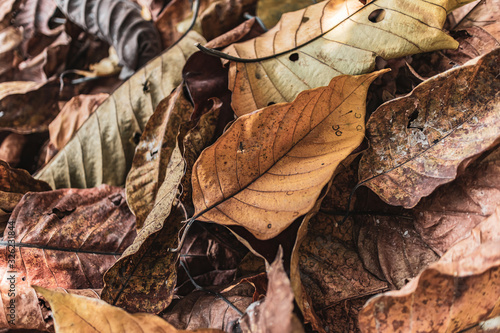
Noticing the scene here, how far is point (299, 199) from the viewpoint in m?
0.77

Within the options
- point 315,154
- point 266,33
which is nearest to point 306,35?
point 266,33

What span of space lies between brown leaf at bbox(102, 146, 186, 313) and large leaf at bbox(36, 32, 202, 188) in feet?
1.28

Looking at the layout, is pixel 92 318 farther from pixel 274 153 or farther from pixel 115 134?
pixel 115 134

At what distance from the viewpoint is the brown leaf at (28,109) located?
144cm

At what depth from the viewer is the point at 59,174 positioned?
4.11 ft

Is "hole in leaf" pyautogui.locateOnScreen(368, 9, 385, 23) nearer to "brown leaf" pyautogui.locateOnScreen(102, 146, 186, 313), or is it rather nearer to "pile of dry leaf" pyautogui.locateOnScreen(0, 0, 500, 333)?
"pile of dry leaf" pyautogui.locateOnScreen(0, 0, 500, 333)

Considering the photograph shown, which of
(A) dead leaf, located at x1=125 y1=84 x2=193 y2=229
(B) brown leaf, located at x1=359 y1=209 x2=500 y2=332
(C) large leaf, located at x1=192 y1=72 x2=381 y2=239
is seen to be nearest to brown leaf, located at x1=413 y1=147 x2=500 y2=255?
(B) brown leaf, located at x1=359 y1=209 x2=500 y2=332

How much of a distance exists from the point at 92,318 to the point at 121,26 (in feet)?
3.81

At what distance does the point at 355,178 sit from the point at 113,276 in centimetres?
59

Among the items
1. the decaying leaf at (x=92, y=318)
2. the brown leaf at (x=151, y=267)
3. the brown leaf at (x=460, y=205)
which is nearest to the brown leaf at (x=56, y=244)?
the brown leaf at (x=151, y=267)

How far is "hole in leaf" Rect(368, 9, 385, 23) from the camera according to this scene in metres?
0.98

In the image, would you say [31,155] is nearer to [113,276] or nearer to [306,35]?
[113,276]

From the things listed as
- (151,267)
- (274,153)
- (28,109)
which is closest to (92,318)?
(151,267)

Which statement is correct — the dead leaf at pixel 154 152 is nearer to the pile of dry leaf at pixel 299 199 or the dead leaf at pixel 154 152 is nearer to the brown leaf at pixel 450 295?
the pile of dry leaf at pixel 299 199
